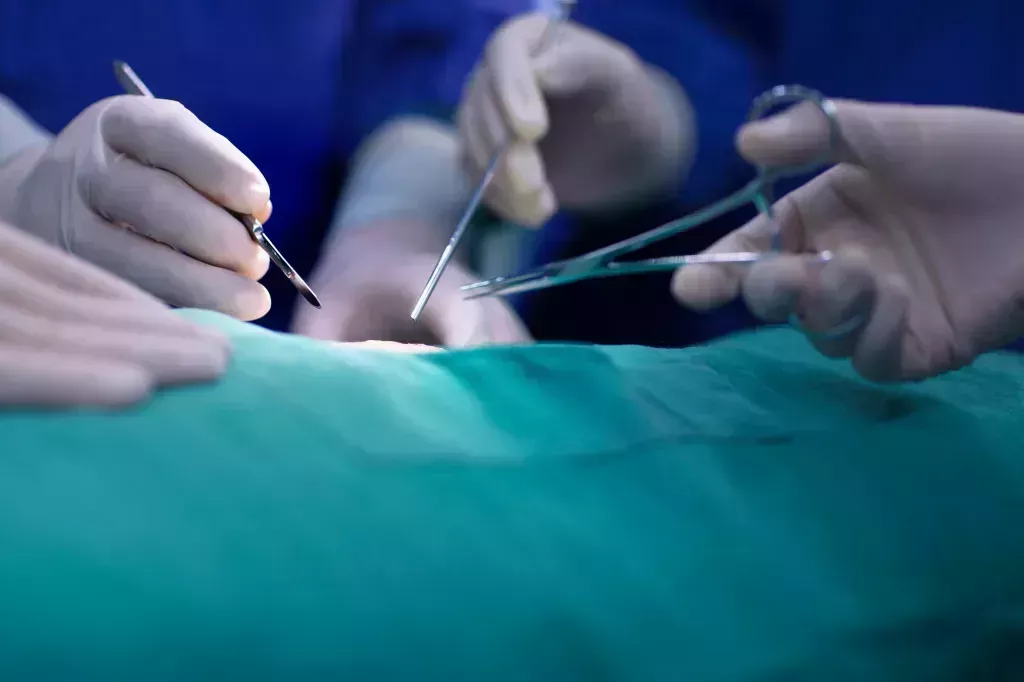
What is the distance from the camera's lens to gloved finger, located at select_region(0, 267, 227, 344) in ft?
1.62

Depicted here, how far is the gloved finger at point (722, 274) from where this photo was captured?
663mm

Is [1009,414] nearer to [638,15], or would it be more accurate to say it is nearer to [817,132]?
[817,132]

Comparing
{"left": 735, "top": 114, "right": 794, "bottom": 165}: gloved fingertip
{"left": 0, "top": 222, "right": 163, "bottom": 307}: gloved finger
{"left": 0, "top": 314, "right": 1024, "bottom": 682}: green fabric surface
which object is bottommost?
{"left": 0, "top": 314, "right": 1024, "bottom": 682}: green fabric surface

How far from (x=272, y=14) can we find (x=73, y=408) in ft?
3.89

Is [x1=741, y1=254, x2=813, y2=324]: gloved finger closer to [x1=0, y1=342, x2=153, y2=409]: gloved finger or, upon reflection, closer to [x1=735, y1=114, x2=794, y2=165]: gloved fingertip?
[x1=735, y1=114, x2=794, y2=165]: gloved fingertip

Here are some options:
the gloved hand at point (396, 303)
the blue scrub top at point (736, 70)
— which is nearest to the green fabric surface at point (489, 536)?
the blue scrub top at point (736, 70)

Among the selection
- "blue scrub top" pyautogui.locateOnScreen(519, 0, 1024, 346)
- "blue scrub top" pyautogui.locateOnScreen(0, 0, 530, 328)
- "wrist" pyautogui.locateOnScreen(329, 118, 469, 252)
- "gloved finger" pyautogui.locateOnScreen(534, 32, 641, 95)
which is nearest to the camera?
"blue scrub top" pyautogui.locateOnScreen(519, 0, 1024, 346)

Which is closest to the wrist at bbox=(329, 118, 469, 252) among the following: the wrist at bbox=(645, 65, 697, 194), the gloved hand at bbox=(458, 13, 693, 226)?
the gloved hand at bbox=(458, 13, 693, 226)

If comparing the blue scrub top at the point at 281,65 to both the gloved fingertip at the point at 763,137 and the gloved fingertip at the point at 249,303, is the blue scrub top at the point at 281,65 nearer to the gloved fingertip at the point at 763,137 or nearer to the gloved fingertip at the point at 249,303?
the gloved fingertip at the point at 249,303

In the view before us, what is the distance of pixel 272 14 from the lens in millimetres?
1415

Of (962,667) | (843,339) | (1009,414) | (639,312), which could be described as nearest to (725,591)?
(962,667)

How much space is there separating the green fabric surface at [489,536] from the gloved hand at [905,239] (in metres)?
0.07

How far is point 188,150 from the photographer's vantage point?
0.69m

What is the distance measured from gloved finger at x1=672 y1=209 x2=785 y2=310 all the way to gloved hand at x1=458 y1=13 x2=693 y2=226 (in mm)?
376
